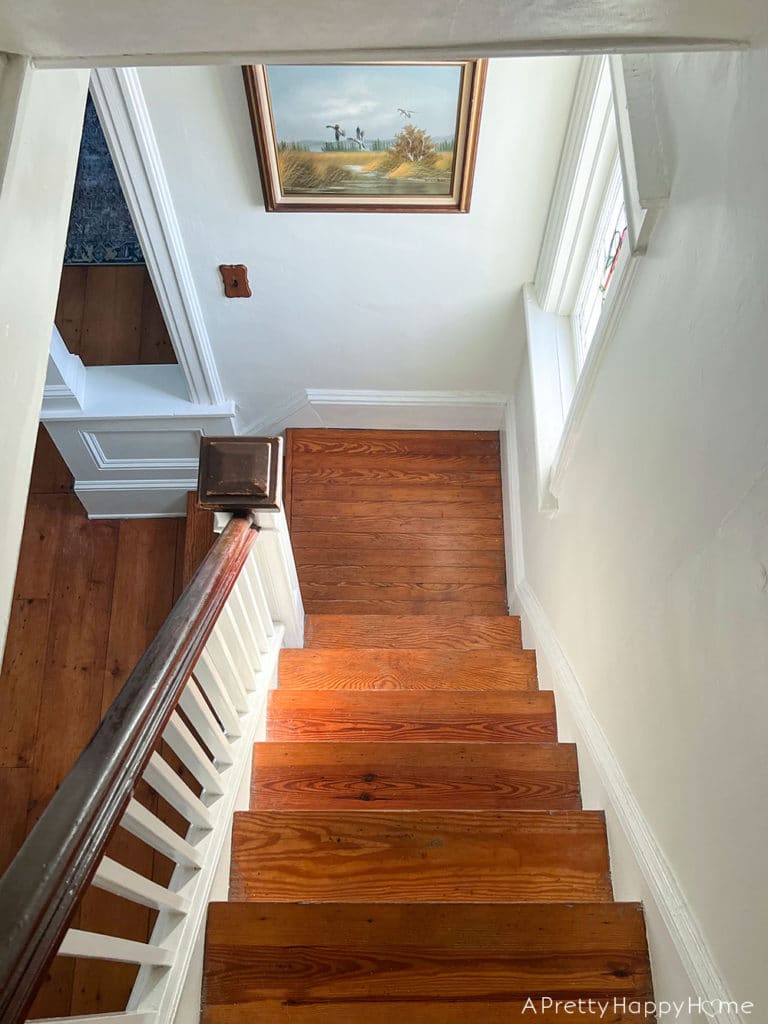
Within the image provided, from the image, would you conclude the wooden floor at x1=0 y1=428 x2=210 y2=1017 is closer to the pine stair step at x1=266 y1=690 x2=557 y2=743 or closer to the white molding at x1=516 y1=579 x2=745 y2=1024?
the pine stair step at x1=266 y1=690 x2=557 y2=743

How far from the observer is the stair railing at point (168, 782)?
3.10 feet

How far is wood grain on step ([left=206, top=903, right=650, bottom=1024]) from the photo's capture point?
1567 millimetres

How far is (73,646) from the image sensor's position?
12.5ft

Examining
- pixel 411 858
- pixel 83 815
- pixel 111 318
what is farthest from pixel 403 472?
pixel 83 815

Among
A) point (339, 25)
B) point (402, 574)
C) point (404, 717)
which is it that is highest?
point (402, 574)

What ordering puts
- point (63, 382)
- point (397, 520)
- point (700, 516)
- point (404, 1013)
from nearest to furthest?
point (700, 516) → point (404, 1013) → point (63, 382) → point (397, 520)

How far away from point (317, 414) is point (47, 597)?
5.24 ft

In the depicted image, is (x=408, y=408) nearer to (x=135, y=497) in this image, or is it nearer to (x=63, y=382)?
(x=135, y=497)

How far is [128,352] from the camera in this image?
410 centimetres

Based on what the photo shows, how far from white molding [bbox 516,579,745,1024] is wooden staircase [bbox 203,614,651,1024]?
0.37ft

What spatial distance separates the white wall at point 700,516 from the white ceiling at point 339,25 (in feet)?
1.04

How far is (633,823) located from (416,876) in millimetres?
517

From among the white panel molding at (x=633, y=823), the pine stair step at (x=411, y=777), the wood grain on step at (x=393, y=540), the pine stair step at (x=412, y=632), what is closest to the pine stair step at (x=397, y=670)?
the white panel molding at (x=633, y=823)

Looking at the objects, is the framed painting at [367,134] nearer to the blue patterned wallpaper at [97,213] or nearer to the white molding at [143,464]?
the white molding at [143,464]
